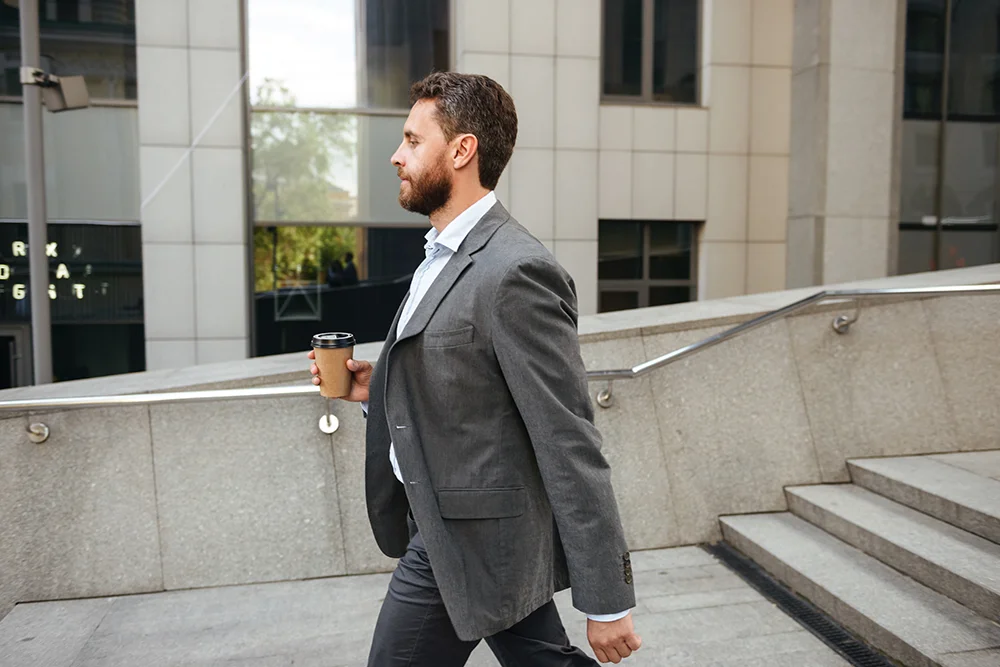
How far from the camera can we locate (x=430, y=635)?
2.26 meters

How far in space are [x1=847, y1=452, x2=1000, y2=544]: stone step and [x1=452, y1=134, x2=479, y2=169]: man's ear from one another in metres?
3.50

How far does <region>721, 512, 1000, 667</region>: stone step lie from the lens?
359cm

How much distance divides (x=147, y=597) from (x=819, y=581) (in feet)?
11.8

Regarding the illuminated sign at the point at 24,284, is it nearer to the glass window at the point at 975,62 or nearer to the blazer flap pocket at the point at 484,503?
the blazer flap pocket at the point at 484,503

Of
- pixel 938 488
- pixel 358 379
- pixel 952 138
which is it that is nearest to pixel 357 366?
pixel 358 379

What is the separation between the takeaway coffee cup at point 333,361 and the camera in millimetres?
2535

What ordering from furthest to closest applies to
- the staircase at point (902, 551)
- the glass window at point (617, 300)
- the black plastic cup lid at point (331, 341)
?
the glass window at point (617, 300) < the staircase at point (902, 551) < the black plastic cup lid at point (331, 341)

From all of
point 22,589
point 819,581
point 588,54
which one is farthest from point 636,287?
point 22,589

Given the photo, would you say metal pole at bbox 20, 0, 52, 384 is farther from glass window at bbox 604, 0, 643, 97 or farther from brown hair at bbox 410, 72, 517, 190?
glass window at bbox 604, 0, 643, 97

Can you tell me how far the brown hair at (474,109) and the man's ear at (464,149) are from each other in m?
0.01

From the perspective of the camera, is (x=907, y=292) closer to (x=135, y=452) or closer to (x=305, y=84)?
(x=135, y=452)

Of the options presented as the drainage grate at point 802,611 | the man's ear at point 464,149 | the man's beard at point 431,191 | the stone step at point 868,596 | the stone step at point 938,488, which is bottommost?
the drainage grate at point 802,611

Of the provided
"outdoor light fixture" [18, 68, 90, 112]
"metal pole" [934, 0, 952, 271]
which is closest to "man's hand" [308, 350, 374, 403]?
"outdoor light fixture" [18, 68, 90, 112]

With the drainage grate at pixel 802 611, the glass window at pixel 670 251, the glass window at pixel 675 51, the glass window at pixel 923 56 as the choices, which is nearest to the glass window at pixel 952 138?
the glass window at pixel 923 56
